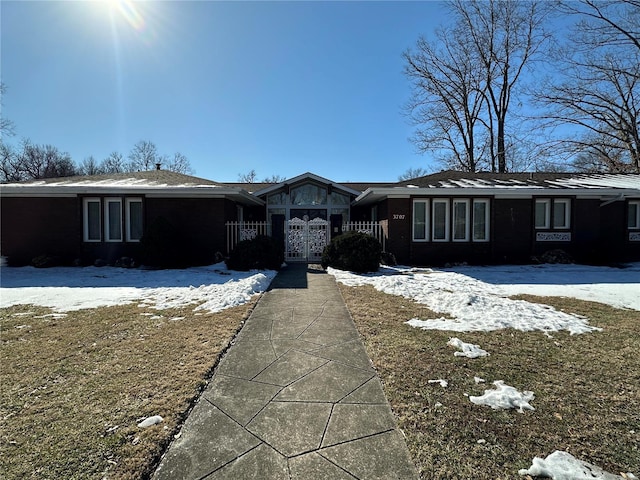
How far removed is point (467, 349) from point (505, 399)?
120cm

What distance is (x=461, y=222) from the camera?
13539mm

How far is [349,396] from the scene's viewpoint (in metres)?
3.12

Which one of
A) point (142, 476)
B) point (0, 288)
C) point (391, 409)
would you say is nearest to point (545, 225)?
point (391, 409)

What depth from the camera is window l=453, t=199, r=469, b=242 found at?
13.5 meters

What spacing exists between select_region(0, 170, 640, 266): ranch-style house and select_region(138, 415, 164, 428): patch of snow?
1054cm

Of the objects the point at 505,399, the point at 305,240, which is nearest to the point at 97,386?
the point at 505,399

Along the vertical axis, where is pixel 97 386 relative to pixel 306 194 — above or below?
below

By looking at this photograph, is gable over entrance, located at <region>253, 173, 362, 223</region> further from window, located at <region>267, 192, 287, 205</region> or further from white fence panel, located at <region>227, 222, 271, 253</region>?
white fence panel, located at <region>227, 222, 271, 253</region>

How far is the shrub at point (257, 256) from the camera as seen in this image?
444 inches

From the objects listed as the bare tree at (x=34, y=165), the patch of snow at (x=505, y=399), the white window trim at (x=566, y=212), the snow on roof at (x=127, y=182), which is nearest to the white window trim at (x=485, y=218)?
the white window trim at (x=566, y=212)

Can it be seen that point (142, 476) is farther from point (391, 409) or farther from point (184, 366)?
point (391, 409)

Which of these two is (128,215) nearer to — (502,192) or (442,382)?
(442,382)

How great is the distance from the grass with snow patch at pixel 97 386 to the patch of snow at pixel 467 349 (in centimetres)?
300

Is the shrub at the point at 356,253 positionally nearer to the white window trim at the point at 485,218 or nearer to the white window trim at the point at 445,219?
the white window trim at the point at 445,219
